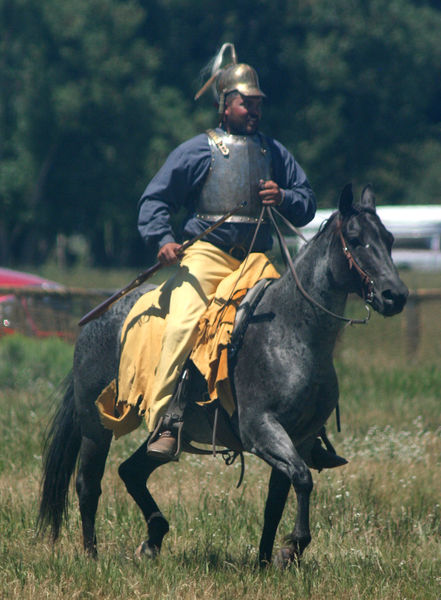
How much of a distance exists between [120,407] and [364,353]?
9.34 meters

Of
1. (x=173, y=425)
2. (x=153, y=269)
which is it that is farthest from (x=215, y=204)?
(x=173, y=425)

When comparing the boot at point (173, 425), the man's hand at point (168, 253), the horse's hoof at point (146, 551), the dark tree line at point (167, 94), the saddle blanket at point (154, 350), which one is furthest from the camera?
the dark tree line at point (167, 94)

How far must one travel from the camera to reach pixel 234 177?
→ 19.6 feet

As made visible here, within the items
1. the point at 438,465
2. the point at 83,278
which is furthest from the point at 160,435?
the point at 83,278

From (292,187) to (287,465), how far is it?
6.11ft

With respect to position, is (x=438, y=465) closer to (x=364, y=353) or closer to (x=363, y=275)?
(x=363, y=275)

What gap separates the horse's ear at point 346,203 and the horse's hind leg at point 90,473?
2.25m

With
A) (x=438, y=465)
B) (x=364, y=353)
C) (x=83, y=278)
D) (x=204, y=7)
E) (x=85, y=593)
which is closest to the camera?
(x=85, y=593)

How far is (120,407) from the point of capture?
6273mm

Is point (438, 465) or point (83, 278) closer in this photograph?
point (438, 465)

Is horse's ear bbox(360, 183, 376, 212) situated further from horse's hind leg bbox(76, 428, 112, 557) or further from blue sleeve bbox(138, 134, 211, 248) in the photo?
horse's hind leg bbox(76, 428, 112, 557)

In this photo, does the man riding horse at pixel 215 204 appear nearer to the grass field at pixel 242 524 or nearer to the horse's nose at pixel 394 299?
the grass field at pixel 242 524

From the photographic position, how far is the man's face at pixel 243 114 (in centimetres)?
605

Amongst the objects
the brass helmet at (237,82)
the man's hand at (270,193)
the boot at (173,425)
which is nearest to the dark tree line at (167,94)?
the brass helmet at (237,82)
